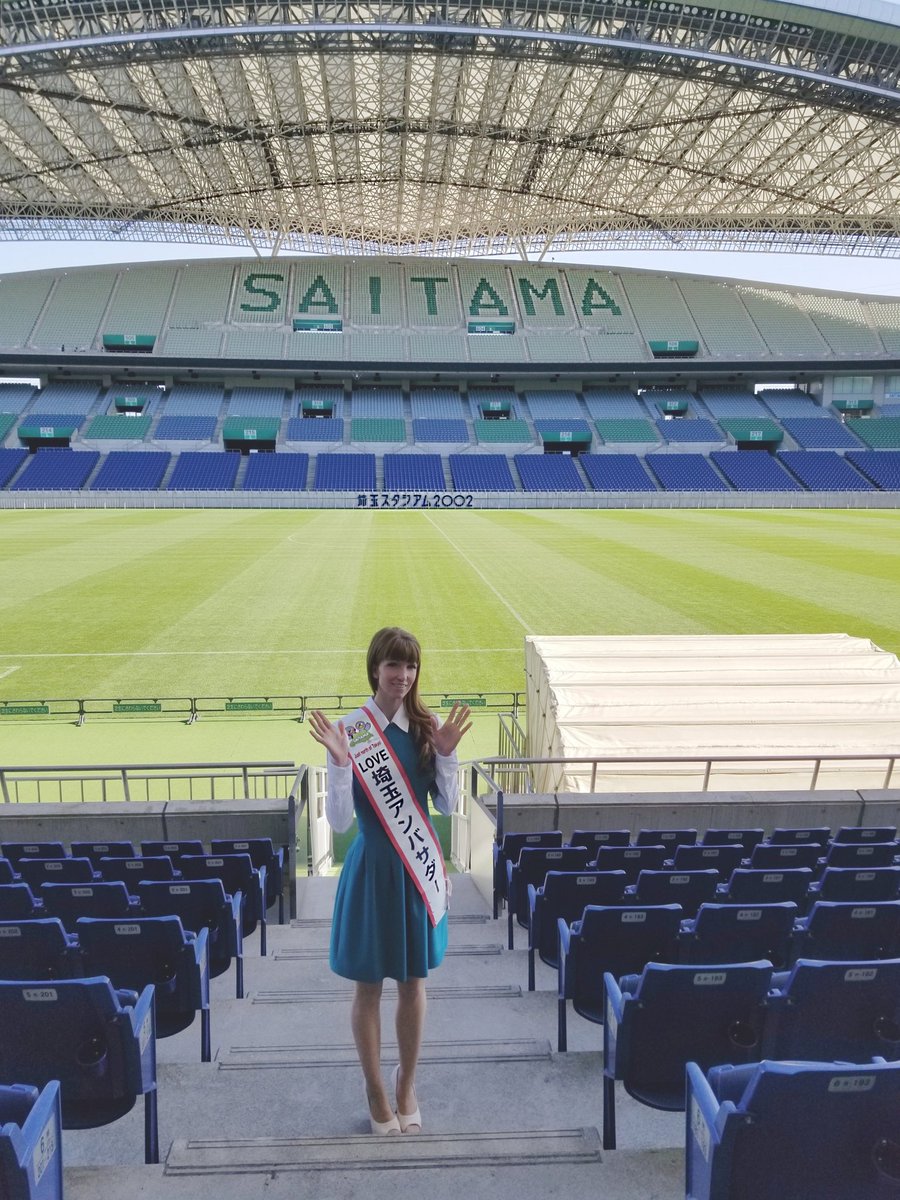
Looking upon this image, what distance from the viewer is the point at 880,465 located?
63.6 meters

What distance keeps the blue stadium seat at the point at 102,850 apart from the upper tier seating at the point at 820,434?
70301 millimetres

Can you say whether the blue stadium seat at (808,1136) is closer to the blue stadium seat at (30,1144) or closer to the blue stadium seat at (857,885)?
the blue stadium seat at (30,1144)

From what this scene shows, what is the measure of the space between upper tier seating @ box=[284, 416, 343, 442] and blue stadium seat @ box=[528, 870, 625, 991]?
6521cm

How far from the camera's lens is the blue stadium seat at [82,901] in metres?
4.38

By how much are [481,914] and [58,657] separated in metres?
14.0

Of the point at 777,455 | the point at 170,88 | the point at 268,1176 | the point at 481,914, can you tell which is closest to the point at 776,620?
the point at 481,914

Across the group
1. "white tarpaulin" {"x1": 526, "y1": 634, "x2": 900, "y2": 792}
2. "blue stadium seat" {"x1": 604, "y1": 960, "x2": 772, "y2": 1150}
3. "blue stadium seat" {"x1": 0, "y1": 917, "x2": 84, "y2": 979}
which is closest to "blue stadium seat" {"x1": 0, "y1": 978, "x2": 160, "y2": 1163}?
"blue stadium seat" {"x1": 0, "y1": 917, "x2": 84, "y2": 979}

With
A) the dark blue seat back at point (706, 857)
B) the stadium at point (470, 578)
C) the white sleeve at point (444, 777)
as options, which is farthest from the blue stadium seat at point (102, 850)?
the dark blue seat back at point (706, 857)

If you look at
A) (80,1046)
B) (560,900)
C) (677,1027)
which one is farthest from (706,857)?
(80,1046)

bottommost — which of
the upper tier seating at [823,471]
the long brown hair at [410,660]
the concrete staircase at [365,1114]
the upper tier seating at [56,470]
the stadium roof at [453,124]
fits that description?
the concrete staircase at [365,1114]

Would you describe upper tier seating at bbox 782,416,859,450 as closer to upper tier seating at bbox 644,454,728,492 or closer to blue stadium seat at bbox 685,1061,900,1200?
upper tier seating at bbox 644,454,728,492

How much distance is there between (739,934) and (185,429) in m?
68.9

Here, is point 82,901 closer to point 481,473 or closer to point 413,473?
point 413,473

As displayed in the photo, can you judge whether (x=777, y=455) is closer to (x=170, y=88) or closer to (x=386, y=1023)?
(x=170, y=88)
